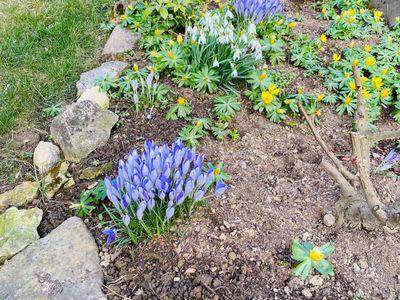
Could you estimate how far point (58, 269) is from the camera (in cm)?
239

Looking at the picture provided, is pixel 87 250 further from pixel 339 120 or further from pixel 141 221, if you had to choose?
pixel 339 120

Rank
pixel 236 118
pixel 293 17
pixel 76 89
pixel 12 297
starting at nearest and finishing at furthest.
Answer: pixel 12 297
pixel 236 118
pixel 76 89
pixel 293 17

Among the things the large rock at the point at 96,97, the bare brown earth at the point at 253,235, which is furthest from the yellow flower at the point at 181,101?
the large rock at the point at 96,97

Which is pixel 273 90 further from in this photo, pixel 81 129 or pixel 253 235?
pixel 81 129

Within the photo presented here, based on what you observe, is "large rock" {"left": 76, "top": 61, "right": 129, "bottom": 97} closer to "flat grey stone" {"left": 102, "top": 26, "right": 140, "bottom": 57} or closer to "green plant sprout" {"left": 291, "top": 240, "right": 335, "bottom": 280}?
"flat grey stone" {"left": 102, "top": 26, "right": 140, "bottom": 57}

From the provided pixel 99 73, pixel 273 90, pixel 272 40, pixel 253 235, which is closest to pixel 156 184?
pixel 253 235

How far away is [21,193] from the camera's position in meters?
2.89

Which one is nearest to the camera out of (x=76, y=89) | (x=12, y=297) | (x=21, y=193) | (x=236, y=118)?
(x=12, y=297)

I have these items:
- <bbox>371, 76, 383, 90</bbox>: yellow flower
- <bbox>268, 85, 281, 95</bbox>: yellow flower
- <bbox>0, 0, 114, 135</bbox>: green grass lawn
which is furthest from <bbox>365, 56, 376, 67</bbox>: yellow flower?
<bbox>0, 0, 114, 135</bbox>: green grass lawn

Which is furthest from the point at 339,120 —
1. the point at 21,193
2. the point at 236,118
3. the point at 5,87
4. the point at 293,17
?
the point at 5,87

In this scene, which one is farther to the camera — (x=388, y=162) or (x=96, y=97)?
(x=96, y=97)

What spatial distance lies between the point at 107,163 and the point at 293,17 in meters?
2.24

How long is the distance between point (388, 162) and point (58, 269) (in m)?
1.95

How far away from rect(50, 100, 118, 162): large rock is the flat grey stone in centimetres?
84
